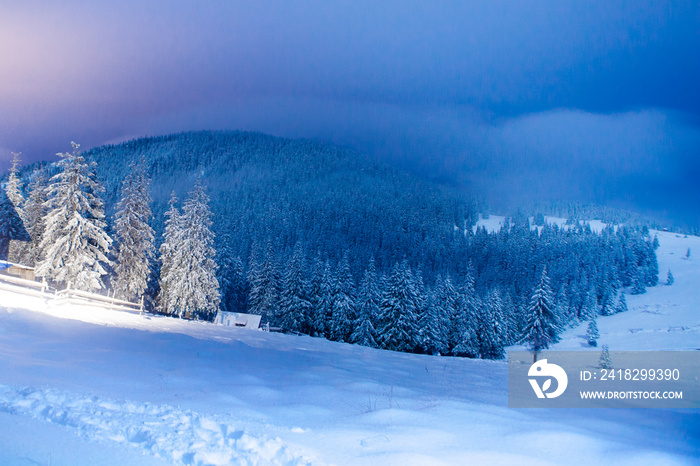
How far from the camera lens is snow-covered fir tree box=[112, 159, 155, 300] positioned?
3366 centimetres

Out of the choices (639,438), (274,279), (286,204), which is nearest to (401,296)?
(274,279)

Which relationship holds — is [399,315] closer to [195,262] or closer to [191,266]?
[195,262]

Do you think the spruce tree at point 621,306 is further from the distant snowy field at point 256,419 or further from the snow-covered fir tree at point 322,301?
the distant snowy field at point 256,419

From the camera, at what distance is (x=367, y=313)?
155ft

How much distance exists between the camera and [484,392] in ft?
37.2

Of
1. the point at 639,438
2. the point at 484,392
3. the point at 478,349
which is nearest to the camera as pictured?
the point at 639,438

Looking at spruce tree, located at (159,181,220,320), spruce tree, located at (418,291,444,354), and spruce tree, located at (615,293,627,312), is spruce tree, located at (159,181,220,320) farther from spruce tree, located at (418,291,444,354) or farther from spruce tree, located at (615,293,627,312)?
spruce tree, located at (615,293,627,312)

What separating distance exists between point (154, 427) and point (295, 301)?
1730 inches

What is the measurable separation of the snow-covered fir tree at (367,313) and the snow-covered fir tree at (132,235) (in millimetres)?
23696

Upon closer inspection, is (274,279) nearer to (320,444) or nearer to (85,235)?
(85,235)

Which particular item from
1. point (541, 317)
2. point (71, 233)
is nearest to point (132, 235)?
point (71, 233)

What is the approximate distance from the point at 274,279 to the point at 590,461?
48.8 metres

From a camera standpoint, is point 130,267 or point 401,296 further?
point 401,296

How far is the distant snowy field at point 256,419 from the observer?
5004 mm
